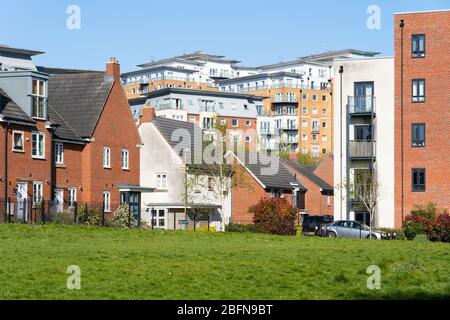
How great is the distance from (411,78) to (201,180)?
19901mm

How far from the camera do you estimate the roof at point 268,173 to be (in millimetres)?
83188

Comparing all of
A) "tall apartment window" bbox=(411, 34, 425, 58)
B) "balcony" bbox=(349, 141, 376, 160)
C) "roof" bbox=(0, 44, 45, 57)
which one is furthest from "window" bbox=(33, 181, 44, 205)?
"roof" bbox=(0, 44, 45, 57)

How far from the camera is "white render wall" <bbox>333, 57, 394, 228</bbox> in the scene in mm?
68688

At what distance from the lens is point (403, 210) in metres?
67.8

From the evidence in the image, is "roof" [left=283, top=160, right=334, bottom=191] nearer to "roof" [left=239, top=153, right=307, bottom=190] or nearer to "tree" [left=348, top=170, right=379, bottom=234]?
"roof" [left=239, top=153, right=307, bottom=190]

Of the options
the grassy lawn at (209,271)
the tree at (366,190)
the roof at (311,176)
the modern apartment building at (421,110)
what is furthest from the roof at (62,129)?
the roof at (311,176)

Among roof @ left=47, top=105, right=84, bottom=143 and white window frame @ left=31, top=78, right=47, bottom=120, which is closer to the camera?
white window frame @ left=31, top=78, right=47, bottom=120

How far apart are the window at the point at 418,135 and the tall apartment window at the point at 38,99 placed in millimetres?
25875

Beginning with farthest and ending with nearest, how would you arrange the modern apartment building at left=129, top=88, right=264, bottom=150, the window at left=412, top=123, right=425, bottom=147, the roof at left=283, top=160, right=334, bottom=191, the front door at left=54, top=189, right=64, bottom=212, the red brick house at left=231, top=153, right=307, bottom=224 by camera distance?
1. the modern apartment building at left=129, top=88, right=264, bottom=150
2. the roof at left=283, top=160, right=334, bottom=191
3. the red brick house at left=231, top=153, right=307, bottom=224
4. the window at left=412, top=123, right=425, bottom=147
5. the front door at left=54, top=189, right=64, bottom=212

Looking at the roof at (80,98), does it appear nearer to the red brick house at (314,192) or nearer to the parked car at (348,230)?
the parked car at (348,230)

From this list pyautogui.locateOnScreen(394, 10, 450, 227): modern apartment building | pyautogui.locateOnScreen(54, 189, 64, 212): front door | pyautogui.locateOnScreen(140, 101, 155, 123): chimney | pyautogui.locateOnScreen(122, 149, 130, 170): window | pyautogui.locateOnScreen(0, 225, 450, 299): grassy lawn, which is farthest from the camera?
pyautogui.locateOnScreen(140, 101, 155, 123): chimney

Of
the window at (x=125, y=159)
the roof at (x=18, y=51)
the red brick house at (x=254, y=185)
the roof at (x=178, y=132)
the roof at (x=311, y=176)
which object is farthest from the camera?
A: the roof at (x=18, y=51)

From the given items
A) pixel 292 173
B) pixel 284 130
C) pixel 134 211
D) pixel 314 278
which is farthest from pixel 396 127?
pixel 284 130

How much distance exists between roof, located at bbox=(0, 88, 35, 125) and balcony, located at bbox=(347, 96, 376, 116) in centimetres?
2423
